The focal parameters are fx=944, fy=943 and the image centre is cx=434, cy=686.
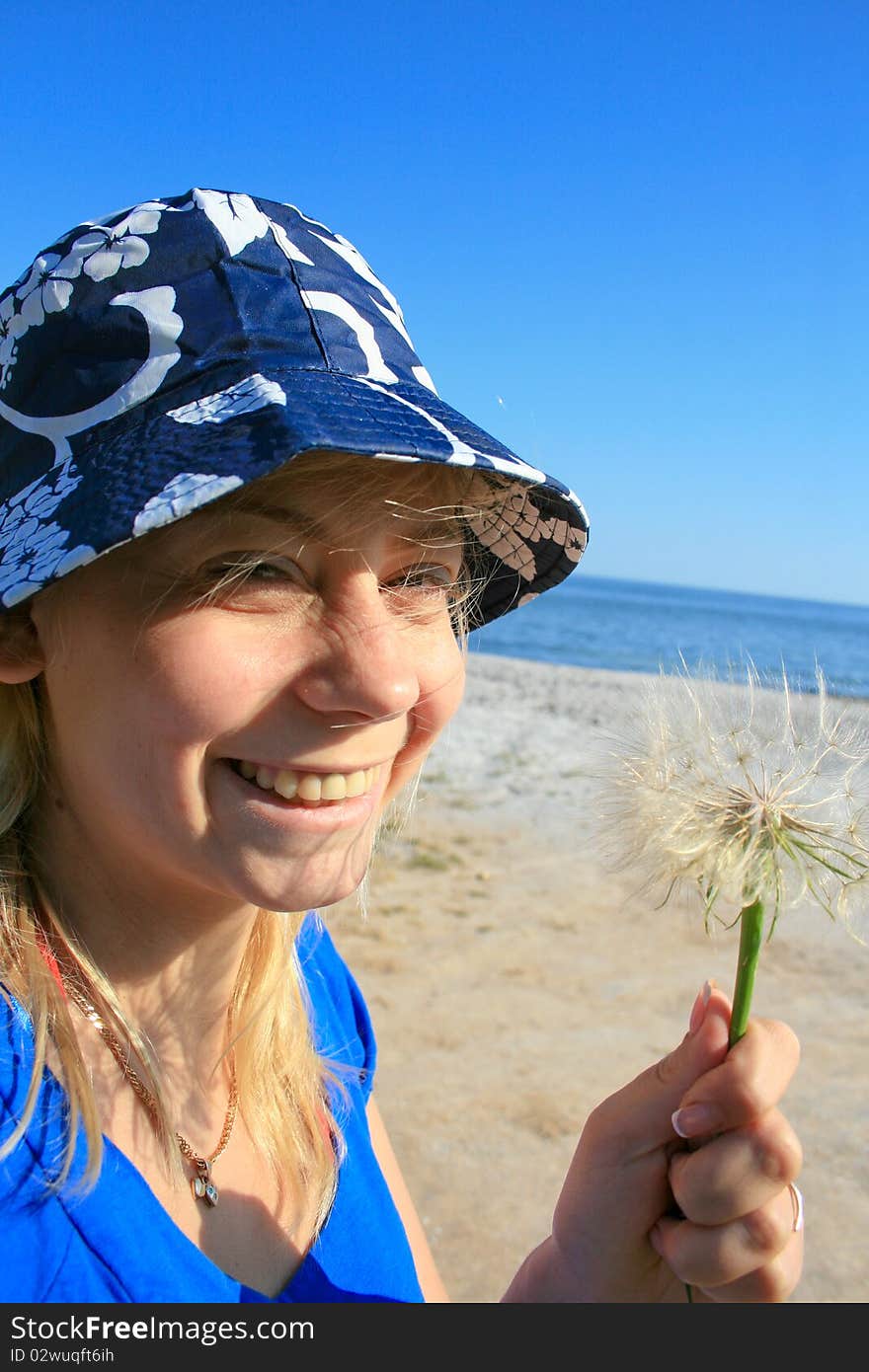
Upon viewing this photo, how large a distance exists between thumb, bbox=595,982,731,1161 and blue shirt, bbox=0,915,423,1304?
21.0 inches

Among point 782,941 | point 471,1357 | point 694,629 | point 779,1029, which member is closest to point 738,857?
point 779,1029

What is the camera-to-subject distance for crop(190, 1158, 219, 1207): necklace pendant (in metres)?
1.58

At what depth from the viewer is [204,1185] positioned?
1601mm

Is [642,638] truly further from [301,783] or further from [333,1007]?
[301,783]

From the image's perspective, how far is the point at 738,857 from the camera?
128 centimetres

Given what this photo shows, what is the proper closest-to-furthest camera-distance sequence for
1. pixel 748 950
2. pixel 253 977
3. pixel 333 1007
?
pixel 748 950
pixel 253 977
pixel 333 1007

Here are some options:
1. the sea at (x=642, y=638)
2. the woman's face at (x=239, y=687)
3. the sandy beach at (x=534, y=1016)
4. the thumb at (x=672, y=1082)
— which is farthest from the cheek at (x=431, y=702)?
the sea at (x=642, y=638)

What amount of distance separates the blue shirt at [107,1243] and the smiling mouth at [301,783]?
0.52 meters

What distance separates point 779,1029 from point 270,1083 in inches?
39.5

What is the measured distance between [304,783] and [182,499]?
0.45 meters

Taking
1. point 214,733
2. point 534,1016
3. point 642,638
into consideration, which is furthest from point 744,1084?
point 642,638

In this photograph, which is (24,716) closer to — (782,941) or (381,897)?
(381,897)

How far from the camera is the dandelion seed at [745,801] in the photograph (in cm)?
128

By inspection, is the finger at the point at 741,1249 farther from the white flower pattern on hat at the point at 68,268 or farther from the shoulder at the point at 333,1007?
the white flower pattern on hat at the point at 68,268
